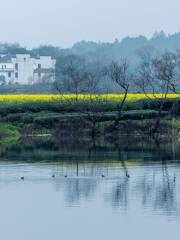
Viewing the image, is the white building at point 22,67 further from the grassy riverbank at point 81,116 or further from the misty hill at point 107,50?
the grassy riverbank at point 81,116

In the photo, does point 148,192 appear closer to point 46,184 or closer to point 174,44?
point 46,184

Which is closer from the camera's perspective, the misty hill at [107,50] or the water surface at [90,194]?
the water surface at [90,194]

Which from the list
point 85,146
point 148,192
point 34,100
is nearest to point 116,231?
point 148,192

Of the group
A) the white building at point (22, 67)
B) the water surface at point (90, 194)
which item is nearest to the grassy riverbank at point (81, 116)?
the water surface at point (90, 194)

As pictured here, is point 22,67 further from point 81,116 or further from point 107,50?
point 81,116

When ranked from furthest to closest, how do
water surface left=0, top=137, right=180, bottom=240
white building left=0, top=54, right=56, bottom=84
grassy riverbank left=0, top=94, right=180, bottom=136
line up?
white building left=0, top=54, right=56, bottom=84 < grassy riverbank left=0, top=94, right=180, bottom=136 < water surface left=0, top=137, right=180, bottom=240

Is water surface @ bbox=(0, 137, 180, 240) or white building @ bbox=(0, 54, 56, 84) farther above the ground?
water surface @ bbox=(0, 137, 180, 240)

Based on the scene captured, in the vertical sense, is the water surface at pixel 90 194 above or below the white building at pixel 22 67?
above

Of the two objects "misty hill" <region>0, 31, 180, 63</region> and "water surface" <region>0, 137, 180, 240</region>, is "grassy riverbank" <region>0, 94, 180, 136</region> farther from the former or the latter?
"misty hill" <region>0, 31, 180, 63</region>

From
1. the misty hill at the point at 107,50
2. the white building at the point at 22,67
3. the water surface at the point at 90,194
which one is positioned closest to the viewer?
the water surface at the point at 90,194

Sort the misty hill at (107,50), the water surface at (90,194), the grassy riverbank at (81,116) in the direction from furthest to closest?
the misty hill at (107,50), the grassy riverbank at (81,116), the water surface at (90,194)

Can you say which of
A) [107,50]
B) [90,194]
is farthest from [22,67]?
[90,194]

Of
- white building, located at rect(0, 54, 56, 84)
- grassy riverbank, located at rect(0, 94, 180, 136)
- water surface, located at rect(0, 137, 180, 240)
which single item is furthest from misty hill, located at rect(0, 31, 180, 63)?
Result: water surface, located at rect(0, 137, 180, 240)

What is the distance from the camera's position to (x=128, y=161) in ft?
105
